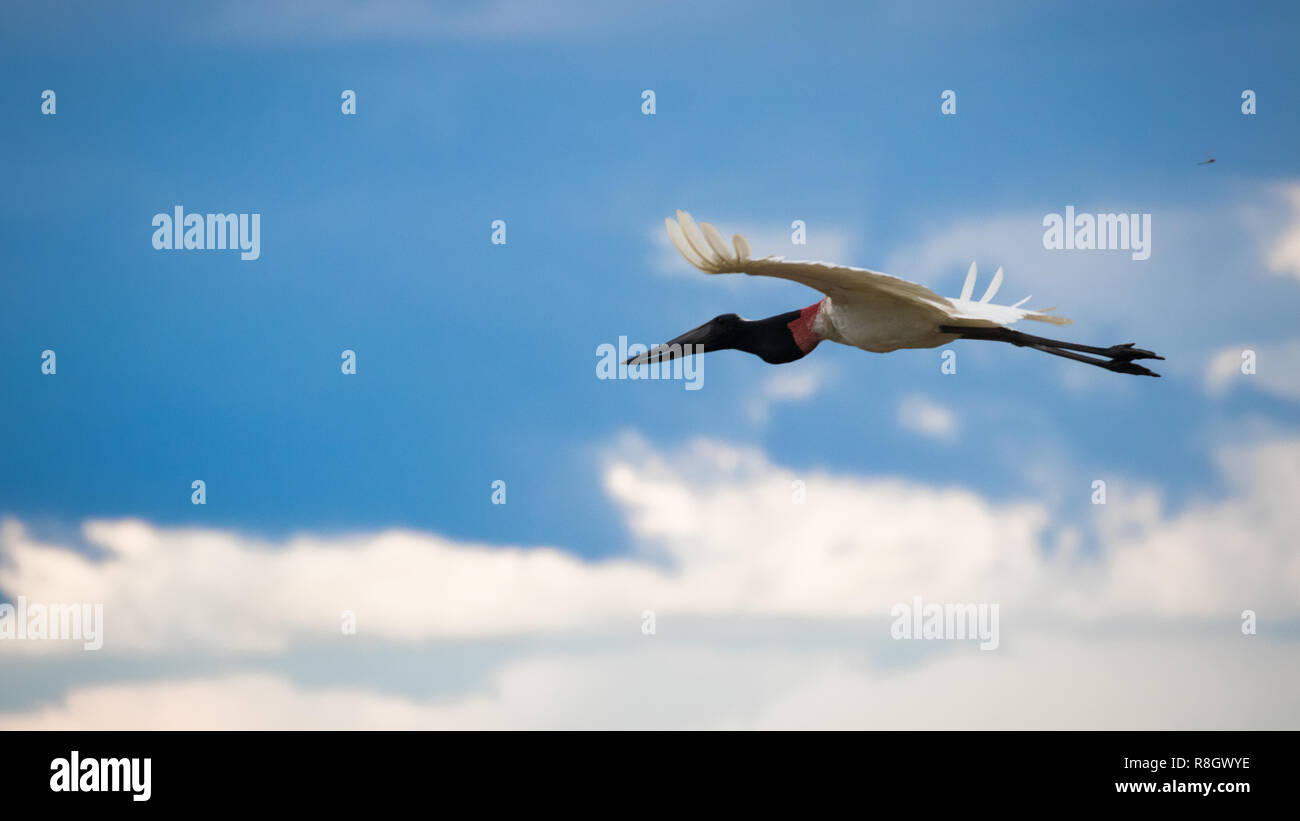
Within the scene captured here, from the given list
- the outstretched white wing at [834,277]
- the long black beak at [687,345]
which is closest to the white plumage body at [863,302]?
the outstretched white wing at [834,277]

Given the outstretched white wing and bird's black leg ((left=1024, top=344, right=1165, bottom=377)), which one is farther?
bird's black leg ((left=1024, top=344, right=1165, bottom=377))

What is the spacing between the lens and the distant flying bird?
1036cm

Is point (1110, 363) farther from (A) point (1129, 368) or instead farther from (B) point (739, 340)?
(B) point (739, 340)

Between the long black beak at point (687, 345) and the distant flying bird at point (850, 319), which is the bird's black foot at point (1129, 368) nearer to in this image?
the distant flying bird at point (850, 319)

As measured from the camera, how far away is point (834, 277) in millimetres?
10961

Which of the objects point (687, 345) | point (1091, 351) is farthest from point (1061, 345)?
point (687, 345)

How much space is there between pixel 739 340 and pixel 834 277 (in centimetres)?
234

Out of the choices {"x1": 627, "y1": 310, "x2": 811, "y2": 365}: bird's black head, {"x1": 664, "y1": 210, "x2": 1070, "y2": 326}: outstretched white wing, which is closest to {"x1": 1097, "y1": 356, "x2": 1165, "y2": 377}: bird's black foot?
{"x1": 664, "y1": 210, "x2": 1070, "y2": 326}: outstretched white wing

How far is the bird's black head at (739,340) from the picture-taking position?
42.0ft

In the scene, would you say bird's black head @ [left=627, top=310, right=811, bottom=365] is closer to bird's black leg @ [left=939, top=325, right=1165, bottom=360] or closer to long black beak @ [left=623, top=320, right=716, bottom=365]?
long black beak @ [left=623, top=320, right=716, bottom=365]

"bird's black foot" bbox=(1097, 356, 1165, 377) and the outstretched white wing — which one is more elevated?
the outstretched white wing

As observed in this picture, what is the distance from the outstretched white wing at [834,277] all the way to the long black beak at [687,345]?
1.83 m

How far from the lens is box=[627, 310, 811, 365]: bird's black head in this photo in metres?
12.8
